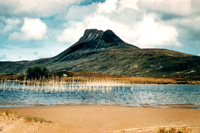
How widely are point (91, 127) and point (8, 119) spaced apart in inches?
269

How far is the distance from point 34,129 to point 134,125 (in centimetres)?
838

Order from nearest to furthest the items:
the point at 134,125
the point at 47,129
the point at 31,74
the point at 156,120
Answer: the point at 47,129 → the point at 134,125 → the point at 156,120 → the point at 31,74

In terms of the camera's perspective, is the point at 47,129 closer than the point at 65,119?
Yes

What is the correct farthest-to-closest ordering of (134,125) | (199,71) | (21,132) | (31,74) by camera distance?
(199,71) → (31,74) → (134,125) → (21,132)

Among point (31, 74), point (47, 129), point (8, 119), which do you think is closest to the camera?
point (47, 129)

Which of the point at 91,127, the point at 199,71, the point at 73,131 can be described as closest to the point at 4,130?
the point at 73,131

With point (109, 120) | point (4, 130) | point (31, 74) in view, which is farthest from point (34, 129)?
point (31, 74)

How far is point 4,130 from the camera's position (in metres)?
13.4

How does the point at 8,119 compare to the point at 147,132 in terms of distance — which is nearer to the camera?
the point at 147,132

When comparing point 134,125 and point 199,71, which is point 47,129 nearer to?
point 134,125

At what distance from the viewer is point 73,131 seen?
47.4 ft

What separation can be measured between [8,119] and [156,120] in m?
13.5

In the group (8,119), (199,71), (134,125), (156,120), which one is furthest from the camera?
(199,71)

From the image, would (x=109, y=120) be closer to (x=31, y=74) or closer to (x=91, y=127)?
(x=91, y=127)
